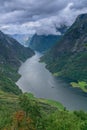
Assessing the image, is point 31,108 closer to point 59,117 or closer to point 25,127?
point 59,117

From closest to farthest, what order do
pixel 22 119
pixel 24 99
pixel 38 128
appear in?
pixel 22 119
pixel 38 128
pixel 24 99

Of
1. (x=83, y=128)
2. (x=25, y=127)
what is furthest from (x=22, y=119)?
(x=83, y=128)

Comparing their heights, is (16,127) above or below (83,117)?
below


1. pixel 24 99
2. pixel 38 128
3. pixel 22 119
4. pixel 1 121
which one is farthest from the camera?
pixel 24 99

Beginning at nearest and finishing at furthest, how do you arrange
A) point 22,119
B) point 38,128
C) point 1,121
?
point 22,119 → point 38,128 → point 1,121

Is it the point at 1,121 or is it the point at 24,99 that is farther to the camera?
the point at 24,99

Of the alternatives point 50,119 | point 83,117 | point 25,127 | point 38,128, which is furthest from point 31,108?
point 25,127

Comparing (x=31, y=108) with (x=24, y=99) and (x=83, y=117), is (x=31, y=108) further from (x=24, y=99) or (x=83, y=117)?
(x=83, y=117)

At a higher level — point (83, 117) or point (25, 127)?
point (83, 117)

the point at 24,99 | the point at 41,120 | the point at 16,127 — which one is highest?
the point at 24,99
